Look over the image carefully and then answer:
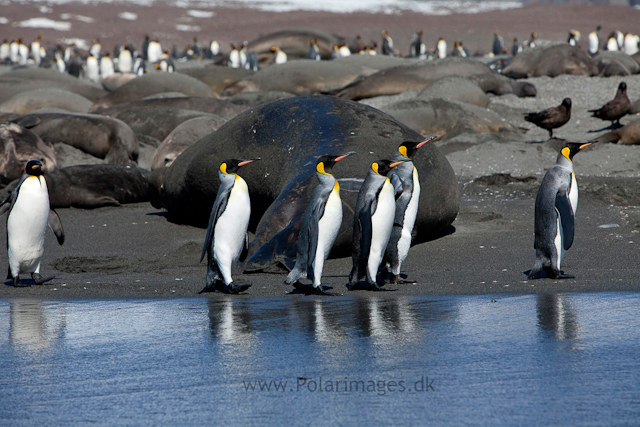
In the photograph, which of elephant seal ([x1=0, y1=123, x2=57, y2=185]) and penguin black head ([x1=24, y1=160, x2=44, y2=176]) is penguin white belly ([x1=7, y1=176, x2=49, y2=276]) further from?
elephant seal ([x1=0, y1=123, x2=57, y2=185])

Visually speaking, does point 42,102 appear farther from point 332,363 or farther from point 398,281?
point 332,363

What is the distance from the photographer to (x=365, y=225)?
5.30 m

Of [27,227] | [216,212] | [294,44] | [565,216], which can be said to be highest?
[294,44]

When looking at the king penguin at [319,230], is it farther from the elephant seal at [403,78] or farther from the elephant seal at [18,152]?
the elephant seal at [403,78]

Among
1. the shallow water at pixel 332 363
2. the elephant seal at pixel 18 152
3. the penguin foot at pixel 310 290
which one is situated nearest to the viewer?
the shallow water at pixel 332 363

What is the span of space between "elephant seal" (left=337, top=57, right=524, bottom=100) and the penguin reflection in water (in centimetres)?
1243

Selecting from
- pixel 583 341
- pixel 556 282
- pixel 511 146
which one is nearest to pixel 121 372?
pixel 583 341

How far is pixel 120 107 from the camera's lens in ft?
54.9

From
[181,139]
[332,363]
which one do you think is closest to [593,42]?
[181,139]

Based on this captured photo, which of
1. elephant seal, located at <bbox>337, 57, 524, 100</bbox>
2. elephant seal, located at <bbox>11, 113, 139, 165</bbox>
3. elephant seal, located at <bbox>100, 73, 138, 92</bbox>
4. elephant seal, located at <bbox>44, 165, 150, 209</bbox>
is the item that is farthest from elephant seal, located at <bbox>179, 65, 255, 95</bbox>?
elephant seal, located at <bbox>44, 165, 150, 209</bbox>

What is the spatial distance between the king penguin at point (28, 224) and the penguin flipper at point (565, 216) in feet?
12.9

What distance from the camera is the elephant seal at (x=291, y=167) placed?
6.48 m

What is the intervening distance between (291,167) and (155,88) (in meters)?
13.1

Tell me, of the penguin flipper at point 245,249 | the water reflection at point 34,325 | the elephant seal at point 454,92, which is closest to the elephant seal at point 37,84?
the elephant seal at point 454,92
